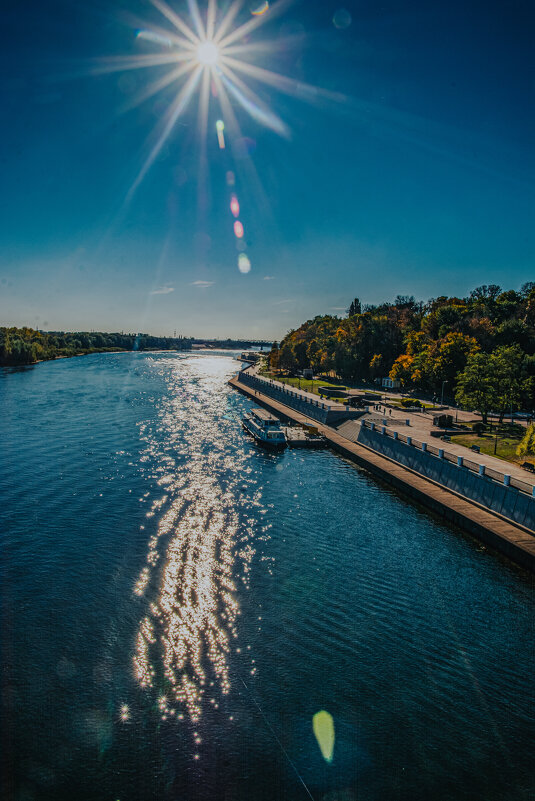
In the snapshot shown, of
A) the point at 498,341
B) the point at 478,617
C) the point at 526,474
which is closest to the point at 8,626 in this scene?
the point at 478,617

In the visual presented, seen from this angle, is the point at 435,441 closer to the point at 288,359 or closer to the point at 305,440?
the point at 305,440

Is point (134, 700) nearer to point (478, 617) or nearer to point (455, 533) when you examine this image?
point (478, 617)

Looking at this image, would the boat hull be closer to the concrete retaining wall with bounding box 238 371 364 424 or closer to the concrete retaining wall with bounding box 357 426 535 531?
the concrete retaining wall with bounding box 357 426 535 531

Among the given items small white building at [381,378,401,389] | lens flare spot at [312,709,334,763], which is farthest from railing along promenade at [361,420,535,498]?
small white building at [381,378,401,389]

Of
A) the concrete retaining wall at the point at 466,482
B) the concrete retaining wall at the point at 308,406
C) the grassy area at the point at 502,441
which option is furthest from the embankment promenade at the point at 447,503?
the grassy area at the point at 502,441

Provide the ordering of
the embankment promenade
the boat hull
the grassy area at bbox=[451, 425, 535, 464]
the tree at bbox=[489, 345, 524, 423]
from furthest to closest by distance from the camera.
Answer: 1. the boat hull
2. the tree at bbox=[489, 345, 524, 423]
3. the grassy area at bbox=[451, 425, 535, 464]
4. the embankment promenade

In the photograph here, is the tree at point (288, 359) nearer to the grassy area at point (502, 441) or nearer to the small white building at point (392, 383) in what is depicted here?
the small white building at point (392, 383)
